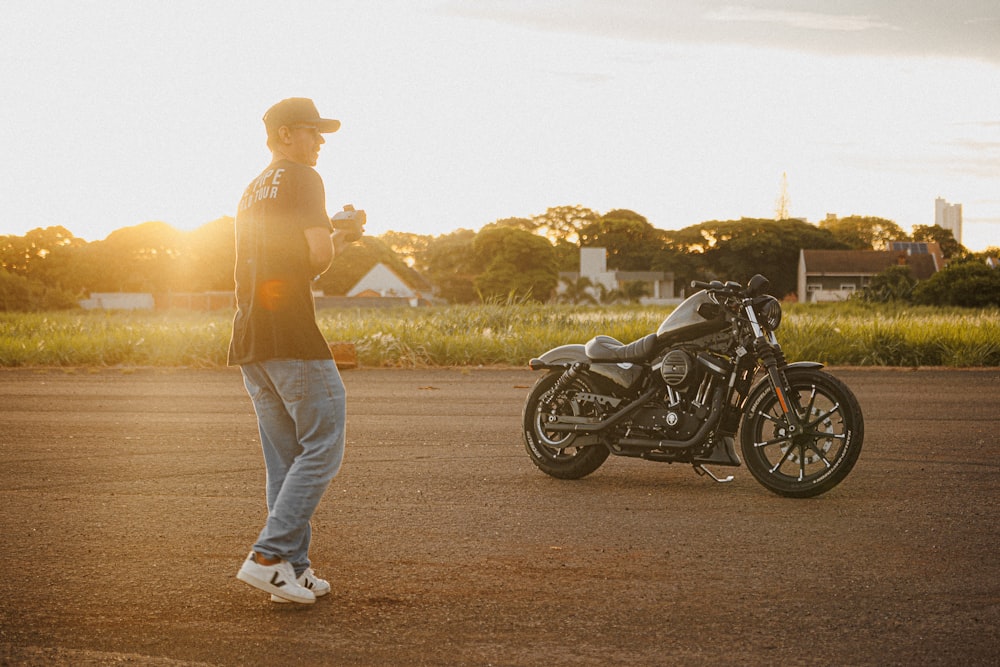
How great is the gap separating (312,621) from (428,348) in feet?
50.5

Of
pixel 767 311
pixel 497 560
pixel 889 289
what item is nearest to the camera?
pixel 497 560

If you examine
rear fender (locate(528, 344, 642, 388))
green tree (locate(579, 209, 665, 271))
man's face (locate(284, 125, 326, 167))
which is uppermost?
green tree (locate(579, 209, 665, 271))

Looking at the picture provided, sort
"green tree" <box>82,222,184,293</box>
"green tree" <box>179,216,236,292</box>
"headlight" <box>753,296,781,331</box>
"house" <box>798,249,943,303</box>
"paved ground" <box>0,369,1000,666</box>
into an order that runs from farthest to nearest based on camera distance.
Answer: "house" <box>798,249,943,303</box> < "green tree" <box>179,216,236,292</box> < "green tree" <box>82,222,184,293</box> < "headlight" <box>753,296,781,331</box> < "paved ground" <box>0,369,1000,666</box>

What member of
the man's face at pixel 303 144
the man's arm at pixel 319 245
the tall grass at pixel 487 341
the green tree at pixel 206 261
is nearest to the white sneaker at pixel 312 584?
the man's arm at pixel 319 245

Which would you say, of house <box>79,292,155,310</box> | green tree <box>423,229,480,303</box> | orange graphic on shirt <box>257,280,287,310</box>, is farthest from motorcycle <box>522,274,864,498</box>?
green tree <box>423,229,480,303</box>

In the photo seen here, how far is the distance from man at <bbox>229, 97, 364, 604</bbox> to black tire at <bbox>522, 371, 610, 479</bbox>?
3194 mm

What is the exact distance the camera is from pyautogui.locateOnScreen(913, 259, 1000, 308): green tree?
44.0m

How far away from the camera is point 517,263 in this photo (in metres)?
84.8

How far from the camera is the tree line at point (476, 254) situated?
178 ft

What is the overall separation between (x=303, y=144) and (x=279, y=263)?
1.68 ft

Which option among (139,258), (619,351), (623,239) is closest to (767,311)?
(619,351)

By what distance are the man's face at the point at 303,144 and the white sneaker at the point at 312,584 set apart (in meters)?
1.74

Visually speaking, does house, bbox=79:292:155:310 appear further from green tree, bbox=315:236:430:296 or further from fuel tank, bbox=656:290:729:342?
fuel tank, bbox=656:290:729:342

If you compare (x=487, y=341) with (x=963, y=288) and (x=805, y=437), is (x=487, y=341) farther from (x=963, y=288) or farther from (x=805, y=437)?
(x=963, y=288)
